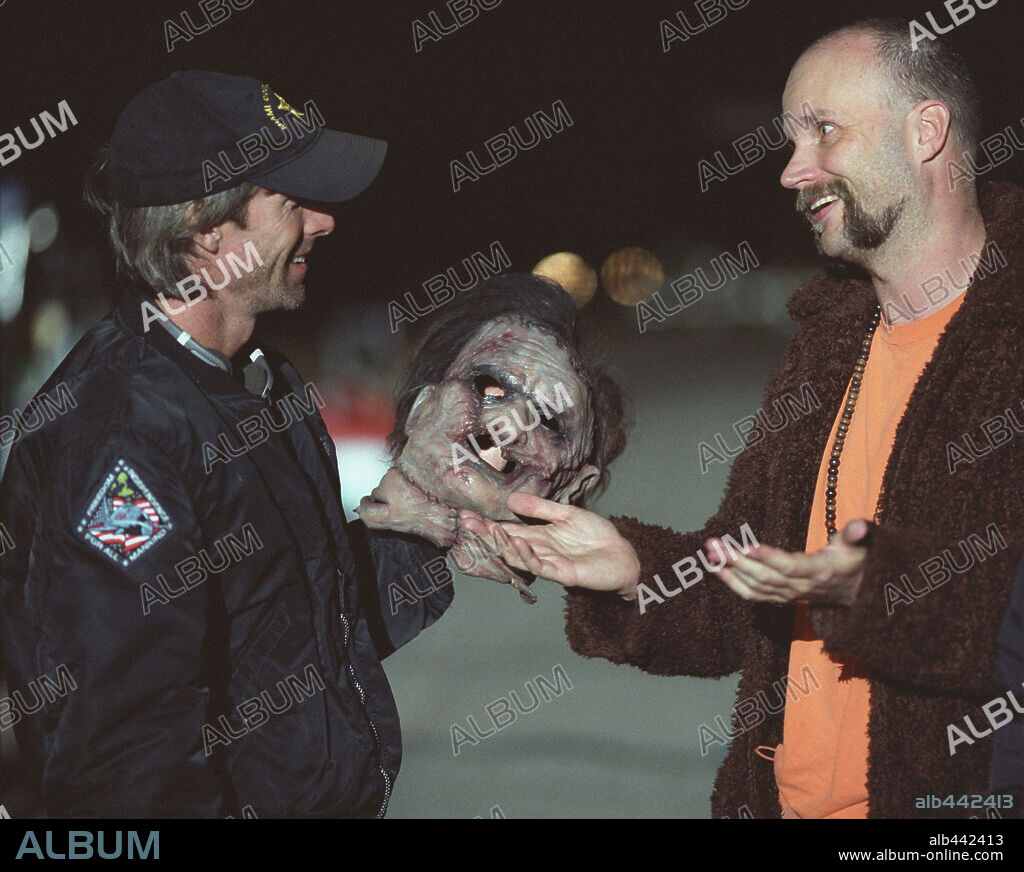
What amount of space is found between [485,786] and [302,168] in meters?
3.60

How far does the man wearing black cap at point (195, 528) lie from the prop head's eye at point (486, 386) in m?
0.41

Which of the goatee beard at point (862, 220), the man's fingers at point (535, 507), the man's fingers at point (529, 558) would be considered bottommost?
the man's fingers at point (529, 558)

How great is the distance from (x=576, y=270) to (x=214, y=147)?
18.3m

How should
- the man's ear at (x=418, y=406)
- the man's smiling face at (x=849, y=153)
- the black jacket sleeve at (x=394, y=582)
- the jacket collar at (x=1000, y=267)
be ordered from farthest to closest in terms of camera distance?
1. the black jacket sleeve at (x=394, y=582)
2. the man's ear at (x=418, y=406)
3. the man's smiling face at (x=849, y=153)
4. the jacket collar at (x=1000, y=267)

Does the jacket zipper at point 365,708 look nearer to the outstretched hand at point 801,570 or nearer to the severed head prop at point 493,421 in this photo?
the severed head prop at point 493,421

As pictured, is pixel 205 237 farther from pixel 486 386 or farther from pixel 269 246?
pixel 486 386

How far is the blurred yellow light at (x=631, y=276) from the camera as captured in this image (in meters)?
25.1

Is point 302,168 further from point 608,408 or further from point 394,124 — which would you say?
point 394,124

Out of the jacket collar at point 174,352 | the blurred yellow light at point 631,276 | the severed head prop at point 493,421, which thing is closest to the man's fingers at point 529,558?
the severed head prop at point 493,421

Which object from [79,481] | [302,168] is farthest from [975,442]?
[79,481]

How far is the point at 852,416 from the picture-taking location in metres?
2.54

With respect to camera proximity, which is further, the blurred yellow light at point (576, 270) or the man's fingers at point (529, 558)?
the blurred yellow light at point (576, 270)

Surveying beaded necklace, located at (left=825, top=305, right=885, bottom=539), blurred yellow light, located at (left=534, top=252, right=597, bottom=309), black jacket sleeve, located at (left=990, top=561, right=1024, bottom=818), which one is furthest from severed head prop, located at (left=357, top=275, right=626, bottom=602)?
blurred yellow light, located at (left=534, top=252, right=597, bottom=309)

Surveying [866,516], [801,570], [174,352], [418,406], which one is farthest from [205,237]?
[866,516]
